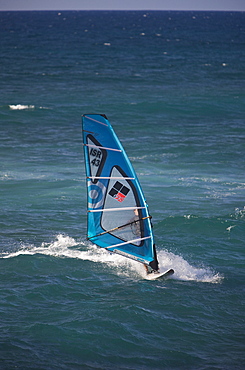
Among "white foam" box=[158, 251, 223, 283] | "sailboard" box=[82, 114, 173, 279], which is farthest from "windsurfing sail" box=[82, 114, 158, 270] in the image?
"white foam" box=[158, 251, 223, 283]

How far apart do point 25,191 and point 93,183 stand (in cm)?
1222

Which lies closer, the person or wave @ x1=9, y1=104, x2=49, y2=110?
the person

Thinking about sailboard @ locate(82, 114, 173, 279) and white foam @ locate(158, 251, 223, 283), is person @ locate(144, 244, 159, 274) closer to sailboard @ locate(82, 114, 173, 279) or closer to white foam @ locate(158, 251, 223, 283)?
sailboard @ locate(82, 114, 173, 279)

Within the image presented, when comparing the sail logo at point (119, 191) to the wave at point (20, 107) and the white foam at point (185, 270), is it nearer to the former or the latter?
the white foam at point (185, 270)

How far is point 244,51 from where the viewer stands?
10781 centimetres

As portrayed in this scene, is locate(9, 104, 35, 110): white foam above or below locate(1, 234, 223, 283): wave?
above

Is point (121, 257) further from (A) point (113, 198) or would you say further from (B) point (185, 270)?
(A) point (113, 198)

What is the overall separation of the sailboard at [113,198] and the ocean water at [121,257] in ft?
5.24

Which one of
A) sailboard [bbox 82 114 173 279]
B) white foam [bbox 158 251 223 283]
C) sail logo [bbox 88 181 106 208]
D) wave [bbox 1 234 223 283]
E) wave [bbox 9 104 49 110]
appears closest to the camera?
sailboard [bbox 82 114 173 279]

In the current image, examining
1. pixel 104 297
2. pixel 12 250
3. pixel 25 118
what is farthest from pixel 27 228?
pixel 25 118

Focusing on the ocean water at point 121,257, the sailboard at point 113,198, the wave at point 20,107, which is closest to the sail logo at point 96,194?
the sailboard at point 113,198

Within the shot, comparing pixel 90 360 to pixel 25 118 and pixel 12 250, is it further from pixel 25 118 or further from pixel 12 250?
pixel 25 118

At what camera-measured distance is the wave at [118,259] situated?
1698 cm

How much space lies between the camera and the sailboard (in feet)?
46.1
